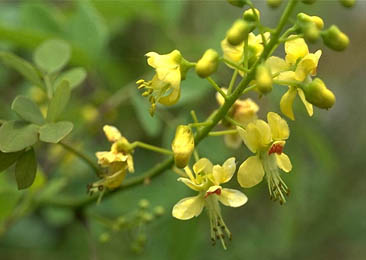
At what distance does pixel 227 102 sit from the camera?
123cm

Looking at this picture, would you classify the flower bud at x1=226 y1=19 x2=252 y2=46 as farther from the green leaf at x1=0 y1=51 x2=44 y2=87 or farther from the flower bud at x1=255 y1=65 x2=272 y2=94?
the green leaf at x1=0 y1=51 x2=44 y2=87

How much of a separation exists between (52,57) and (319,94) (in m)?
0.76

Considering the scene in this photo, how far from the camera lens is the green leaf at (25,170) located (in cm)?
126

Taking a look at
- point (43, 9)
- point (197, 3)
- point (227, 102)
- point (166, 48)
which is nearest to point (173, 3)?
point (166, 48)

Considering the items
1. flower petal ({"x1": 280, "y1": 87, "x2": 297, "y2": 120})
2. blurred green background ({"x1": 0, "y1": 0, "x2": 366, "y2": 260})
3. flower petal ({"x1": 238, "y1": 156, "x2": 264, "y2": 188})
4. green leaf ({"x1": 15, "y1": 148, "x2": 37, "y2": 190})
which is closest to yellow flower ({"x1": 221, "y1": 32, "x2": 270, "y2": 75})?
flower petal ({"x1": 280, "y1": 87, "x2": 297, "y2": 120})

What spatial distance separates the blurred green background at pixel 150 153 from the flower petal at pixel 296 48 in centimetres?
72

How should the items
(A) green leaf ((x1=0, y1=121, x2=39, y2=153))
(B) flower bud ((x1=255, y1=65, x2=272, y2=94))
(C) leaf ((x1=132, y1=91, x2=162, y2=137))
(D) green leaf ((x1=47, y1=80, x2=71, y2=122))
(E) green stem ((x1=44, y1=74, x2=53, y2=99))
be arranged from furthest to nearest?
1. (C) leaf ((x1=132, y1=91, x2=162, y2=137))
2. (E) green stem ((x1=44, y1=74, x2=53, y2=99))
3. (D) green leaf ((x1=47, y1=80, x2=71, y2=122))
4. (A) green leaf ((x1=0, y1=121, x2=39, y2=153))
5. (B) flower bud ((x1=255, y1=65, x2=272, y2=94))

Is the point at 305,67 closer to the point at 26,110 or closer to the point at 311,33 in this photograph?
the point at 311,33

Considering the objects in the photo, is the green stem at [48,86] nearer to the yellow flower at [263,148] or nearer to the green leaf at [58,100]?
the green leaf at [58,100]

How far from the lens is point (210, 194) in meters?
1.31

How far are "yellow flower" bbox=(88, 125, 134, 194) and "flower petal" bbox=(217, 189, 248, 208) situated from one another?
8.0 inches

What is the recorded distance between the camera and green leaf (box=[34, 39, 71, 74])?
159 cm

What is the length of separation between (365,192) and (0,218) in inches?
85.2

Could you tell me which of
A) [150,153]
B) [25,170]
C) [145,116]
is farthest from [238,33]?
[150,153]
